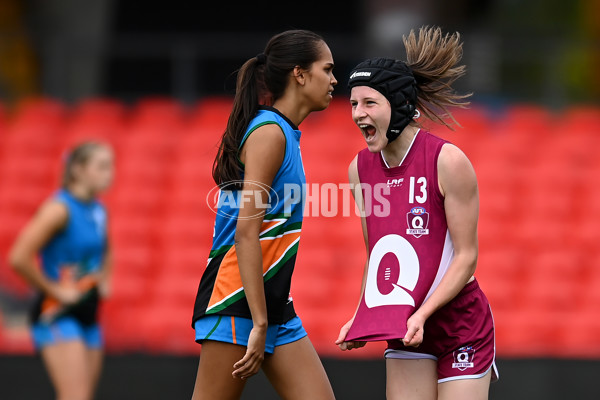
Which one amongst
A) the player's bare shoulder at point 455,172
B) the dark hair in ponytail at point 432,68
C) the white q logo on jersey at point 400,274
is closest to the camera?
the player's bare shoulder at point 455,172

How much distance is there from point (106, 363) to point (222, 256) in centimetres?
325

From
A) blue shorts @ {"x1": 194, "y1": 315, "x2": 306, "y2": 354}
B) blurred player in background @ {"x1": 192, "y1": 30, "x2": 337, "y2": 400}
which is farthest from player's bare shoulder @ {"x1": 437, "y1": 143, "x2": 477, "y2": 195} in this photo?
blue shorts @ {"x1": 194, "y1": 315, "x2": 306, "y2": 354}

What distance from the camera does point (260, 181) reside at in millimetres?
3602

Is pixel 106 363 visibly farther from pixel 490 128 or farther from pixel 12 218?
pixel 490 128

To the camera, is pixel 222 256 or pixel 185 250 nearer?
pixel 222 256

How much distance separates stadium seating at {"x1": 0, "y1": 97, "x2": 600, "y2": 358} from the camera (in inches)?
318

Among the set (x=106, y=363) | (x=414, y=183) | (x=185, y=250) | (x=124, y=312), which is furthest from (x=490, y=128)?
(x=414, y=183)

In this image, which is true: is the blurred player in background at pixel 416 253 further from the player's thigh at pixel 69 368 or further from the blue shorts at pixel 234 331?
the player's thigh at pixel 69 368

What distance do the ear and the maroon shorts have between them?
3.73ft

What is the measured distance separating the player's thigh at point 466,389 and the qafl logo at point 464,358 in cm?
6

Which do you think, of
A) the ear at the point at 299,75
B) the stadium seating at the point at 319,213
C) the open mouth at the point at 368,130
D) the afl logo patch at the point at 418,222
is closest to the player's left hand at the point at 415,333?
the afl logo patch at the point at 418,222

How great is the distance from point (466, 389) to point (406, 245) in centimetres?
65

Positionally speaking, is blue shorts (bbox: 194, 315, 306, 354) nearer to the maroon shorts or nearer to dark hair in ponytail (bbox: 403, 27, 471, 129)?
the maroon shorts

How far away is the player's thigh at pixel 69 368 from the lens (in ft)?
17.4
